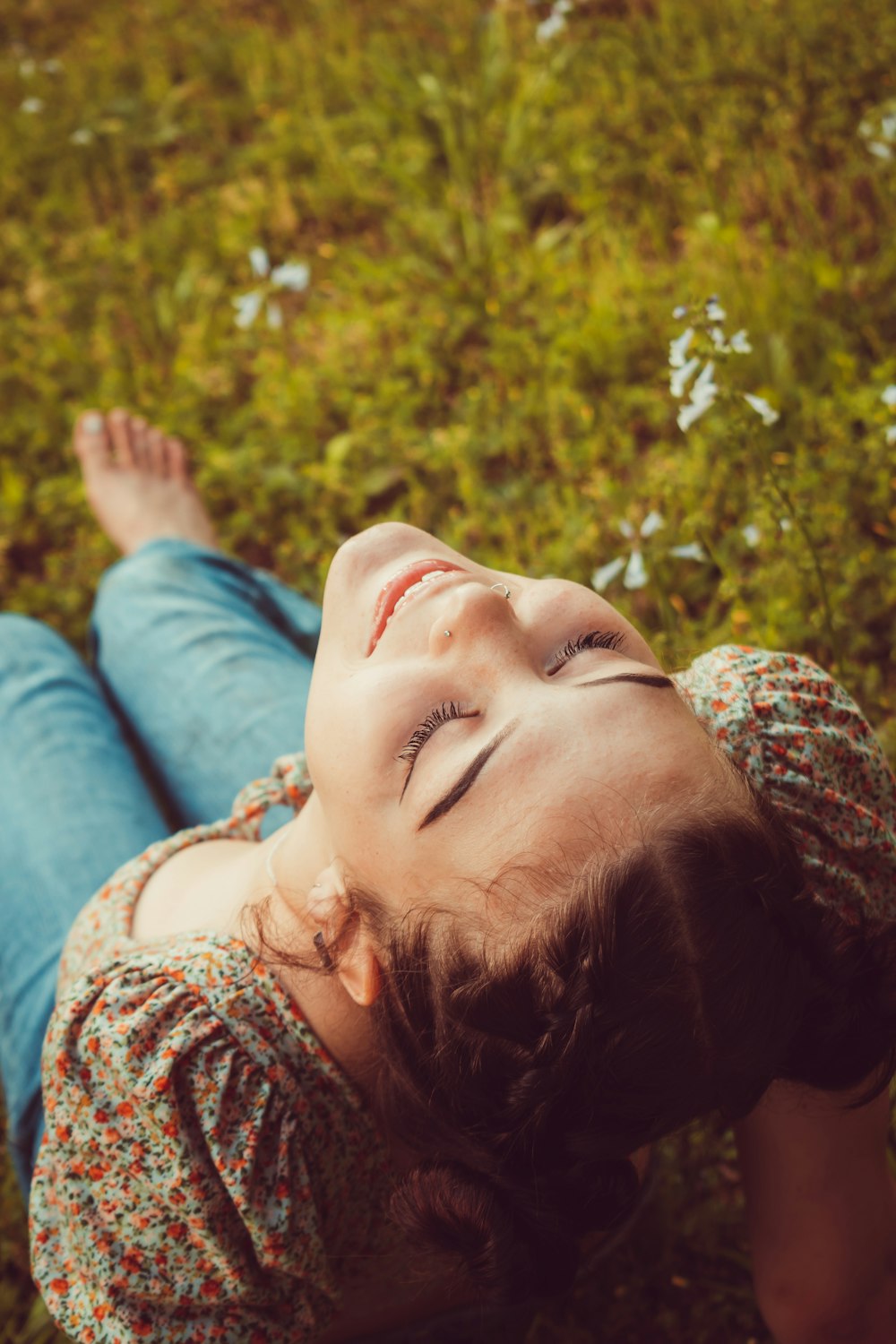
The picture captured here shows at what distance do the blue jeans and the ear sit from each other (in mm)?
673

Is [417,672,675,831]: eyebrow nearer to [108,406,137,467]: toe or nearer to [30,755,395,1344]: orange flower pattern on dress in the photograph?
[30,755,395,1344]: orange flower pattern on dress

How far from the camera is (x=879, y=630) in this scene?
97.8 inches

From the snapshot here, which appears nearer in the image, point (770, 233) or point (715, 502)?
point (715, 502)

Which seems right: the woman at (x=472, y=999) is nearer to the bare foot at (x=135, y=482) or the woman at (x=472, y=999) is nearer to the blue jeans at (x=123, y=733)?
the blue jeans at (x=123, y=733)

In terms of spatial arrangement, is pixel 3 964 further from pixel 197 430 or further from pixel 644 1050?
pixel 197 430

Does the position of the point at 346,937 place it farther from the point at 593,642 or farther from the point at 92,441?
the point at 92,441

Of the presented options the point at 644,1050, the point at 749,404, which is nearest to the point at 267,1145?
the point at 644,1050

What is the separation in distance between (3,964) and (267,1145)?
89 centimetres

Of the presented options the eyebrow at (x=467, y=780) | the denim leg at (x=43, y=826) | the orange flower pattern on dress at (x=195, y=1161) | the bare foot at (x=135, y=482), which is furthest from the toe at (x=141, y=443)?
the eyebrow at (x=467, y=780)

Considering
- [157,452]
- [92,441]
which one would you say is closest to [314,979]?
[157,452]

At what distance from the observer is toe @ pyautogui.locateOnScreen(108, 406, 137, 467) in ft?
10.6

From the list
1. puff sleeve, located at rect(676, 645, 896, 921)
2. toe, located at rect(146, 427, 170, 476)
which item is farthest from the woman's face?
toe, located at rect(146, 427, 170, 476)

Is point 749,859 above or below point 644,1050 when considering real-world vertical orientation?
above

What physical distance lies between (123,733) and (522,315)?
188cm
